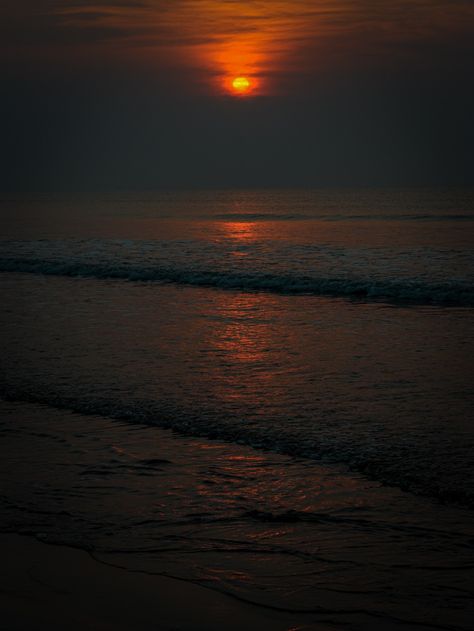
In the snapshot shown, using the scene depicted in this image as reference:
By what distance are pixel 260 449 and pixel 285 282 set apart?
14.0 metres

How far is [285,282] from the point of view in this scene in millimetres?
19859

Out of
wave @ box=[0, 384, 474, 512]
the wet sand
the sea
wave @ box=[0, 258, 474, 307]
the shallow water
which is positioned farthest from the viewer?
wave @ box=[0, 258, 474, 307]

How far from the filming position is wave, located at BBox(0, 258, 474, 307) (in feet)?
56.5

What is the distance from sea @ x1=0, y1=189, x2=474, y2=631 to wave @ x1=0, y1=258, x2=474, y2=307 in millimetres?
1897

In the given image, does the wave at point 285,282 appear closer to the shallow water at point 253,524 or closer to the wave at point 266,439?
the wave at point 266,439

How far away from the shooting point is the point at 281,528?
4.51 metres

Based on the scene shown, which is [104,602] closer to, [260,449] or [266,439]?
[260,449]

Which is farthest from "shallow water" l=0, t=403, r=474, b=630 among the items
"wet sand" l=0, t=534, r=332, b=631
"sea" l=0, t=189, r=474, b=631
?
"wet sand" l=0, t=534, r=332, b=631

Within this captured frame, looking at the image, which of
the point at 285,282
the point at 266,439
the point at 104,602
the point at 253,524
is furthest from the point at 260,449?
the point at 285,282

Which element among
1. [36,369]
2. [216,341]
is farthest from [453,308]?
[36,369]

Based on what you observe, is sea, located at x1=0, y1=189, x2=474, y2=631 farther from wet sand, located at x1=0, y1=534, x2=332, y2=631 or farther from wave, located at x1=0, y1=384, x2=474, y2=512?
wet sand, located at x1=0, y1=534, x2=332, y2=631

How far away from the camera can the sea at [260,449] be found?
3979 mm

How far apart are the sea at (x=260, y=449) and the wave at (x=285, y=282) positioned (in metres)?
1.90

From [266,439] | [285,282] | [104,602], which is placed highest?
[104,602]
